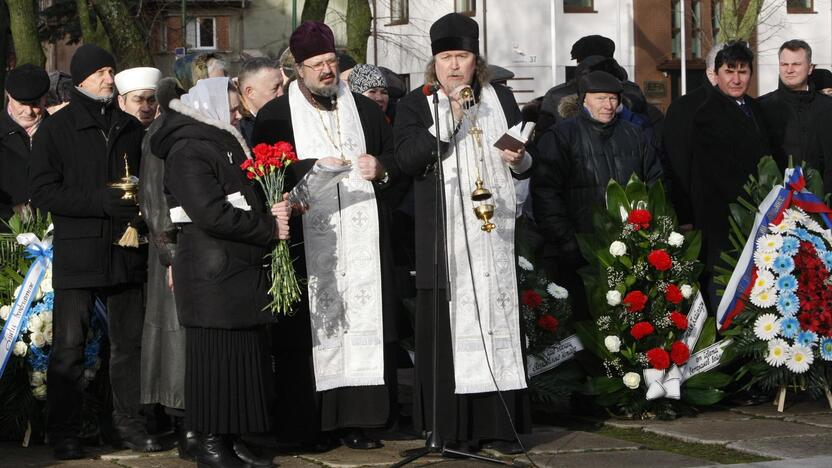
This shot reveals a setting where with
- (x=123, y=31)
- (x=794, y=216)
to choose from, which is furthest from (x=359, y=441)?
(x=123, y=31)

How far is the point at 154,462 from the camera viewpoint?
760 centimetres

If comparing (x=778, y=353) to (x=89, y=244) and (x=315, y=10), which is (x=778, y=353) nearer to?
(x=89, y=244)

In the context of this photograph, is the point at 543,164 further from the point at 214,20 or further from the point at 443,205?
the point at 214,20

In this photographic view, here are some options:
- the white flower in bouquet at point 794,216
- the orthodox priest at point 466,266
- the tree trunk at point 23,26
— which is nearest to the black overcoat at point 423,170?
the orthodox priest at point 466,266

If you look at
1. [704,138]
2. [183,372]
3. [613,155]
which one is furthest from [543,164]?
[183,372]

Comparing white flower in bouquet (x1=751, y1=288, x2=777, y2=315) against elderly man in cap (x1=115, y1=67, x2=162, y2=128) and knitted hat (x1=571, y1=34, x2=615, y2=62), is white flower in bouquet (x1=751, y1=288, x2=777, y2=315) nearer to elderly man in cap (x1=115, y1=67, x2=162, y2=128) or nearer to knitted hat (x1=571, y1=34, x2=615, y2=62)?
knitted hat (x1=571, y1=34, x2=615, y2=62)

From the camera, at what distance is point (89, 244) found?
309 inches

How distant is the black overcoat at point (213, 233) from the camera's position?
6.98m

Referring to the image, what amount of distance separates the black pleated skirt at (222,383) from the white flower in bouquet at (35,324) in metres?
1.53

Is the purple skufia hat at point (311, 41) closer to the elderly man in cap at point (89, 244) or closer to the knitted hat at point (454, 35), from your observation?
the knitted hat at point (454, 35)

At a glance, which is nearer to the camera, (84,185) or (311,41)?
(311,41)

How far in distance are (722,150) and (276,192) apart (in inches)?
144

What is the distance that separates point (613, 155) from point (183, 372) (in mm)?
3056

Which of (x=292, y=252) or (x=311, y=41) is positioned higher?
(x=311, y=41)
